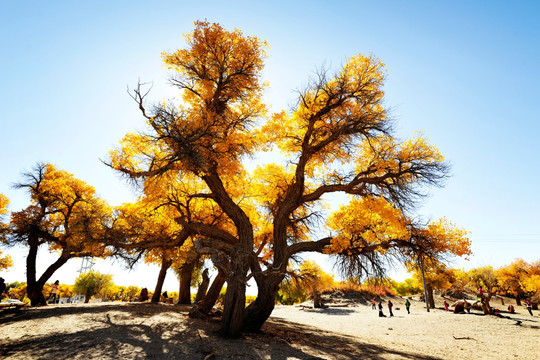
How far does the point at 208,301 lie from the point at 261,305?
3856 mm

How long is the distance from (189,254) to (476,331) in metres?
16.8

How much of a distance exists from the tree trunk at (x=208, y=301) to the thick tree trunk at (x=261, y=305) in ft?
9.59

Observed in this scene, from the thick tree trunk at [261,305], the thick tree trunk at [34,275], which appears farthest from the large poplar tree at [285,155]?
the thick tree trunk at [34,275]

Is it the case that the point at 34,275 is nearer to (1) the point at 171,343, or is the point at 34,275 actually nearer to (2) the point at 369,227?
(1) the point at 171,343

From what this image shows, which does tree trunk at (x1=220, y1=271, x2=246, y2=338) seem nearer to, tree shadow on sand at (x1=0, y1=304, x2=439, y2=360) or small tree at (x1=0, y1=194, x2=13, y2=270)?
tree shadow on sand at (x1=0, y1=304, x2=439, y2=360)

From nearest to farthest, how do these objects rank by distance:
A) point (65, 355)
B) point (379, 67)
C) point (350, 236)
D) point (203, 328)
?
point (65, 355) → point (203, 328) → point (350, 236) → point (379, 67)

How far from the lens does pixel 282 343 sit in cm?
798

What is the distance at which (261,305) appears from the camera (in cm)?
879

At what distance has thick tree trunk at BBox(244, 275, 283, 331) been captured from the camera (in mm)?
8727

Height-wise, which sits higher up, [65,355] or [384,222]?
[384,222]

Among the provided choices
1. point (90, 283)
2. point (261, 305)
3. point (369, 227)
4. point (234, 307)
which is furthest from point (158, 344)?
point (90, 283)

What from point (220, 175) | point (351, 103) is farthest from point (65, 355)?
point (351, 103)

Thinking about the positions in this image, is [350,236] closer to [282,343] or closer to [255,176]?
[282,343]

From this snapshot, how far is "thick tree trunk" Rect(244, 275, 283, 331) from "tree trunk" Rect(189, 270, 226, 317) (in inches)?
115
